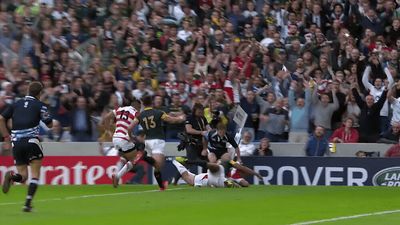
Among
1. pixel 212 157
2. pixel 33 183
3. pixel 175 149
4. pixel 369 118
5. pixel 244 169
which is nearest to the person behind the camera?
pixel 33 183

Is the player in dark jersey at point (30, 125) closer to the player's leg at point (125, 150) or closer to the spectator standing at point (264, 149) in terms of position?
the player's leg at point (125, 150)

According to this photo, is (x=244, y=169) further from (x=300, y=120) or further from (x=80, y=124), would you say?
(x=80, y=124)

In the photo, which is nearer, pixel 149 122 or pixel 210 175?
pixel 149 122

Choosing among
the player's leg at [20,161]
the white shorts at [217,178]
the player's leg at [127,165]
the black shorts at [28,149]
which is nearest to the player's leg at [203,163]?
the white shorts at [217,178]

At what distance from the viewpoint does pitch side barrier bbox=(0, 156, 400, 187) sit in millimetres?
25172

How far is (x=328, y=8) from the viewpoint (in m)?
30.9

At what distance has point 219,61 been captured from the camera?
93.0ft

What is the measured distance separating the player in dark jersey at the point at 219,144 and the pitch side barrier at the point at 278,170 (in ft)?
4.25

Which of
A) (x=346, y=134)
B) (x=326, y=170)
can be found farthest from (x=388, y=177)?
(x=346, y=134)

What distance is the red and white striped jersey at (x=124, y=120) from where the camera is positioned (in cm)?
2341

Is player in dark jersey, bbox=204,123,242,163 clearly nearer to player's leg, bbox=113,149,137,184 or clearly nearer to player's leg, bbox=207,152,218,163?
player's leg, bbox=207,152,218,163

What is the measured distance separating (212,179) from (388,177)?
13.2ft

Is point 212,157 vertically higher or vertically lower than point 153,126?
lower

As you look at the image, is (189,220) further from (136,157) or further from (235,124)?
(235,124)
